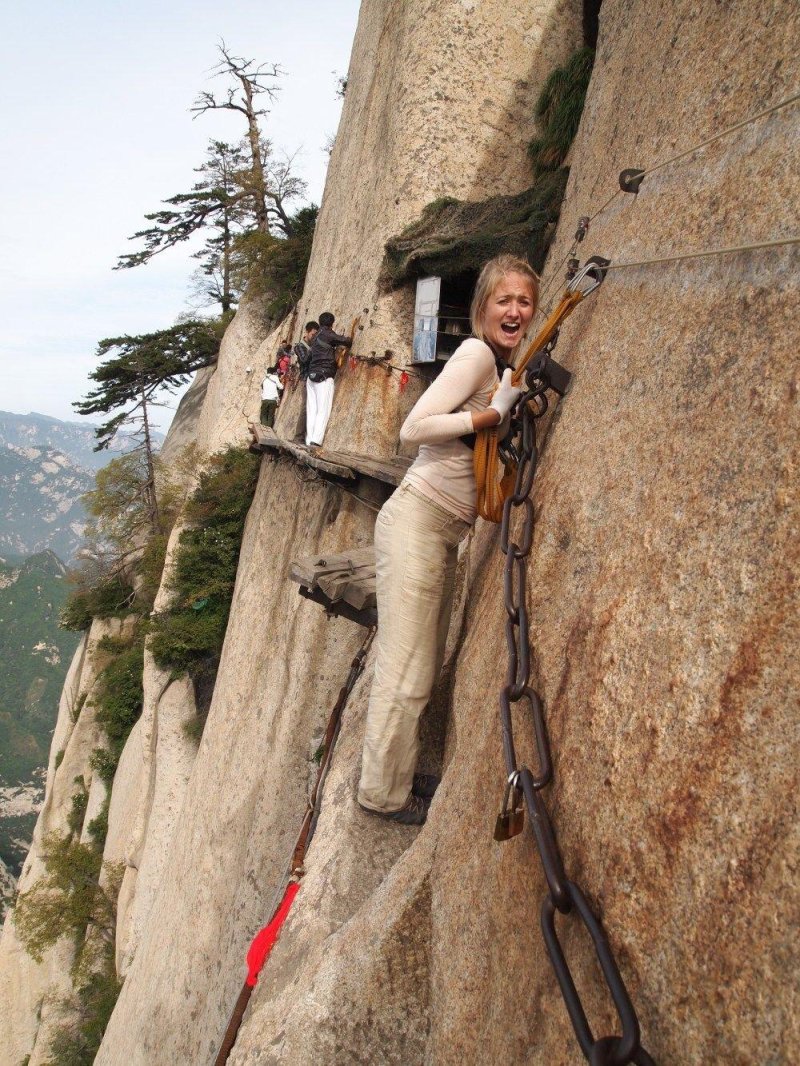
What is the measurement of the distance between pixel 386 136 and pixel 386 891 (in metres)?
9.80

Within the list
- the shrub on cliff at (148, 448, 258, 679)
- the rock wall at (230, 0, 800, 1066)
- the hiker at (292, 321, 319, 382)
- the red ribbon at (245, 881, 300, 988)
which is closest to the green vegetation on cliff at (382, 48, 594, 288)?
the hiker at (292, 321, 319, 382)

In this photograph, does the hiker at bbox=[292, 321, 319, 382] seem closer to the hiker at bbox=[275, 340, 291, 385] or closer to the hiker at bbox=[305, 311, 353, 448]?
the hiker at bbox=[305, 311, 353, 448]

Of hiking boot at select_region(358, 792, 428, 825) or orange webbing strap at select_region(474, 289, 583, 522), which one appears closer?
orange webbing strap at select_region(474, 289, 583, 522)

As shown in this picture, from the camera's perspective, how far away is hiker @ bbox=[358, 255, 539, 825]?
2.99m

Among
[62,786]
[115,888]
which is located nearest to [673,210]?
[115,888]

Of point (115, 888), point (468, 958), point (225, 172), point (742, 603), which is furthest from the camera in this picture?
point (225, 172)

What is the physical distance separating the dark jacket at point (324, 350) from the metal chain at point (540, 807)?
22.9 ft

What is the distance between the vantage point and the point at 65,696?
2344 centimetres

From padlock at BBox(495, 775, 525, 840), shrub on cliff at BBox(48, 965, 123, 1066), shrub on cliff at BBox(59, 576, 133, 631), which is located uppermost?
padlock at BBox(495, 775, 525, 840)

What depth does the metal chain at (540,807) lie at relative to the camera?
134cm

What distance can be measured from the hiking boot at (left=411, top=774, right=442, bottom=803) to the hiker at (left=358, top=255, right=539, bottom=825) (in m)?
0.01

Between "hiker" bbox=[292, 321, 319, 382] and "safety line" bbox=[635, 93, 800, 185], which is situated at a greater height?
"hiker" bbox=[292, 321, 319, 382]

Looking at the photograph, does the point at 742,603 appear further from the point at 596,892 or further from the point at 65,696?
the point at 65,696

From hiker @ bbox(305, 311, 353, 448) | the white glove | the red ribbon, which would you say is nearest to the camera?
the white glove
